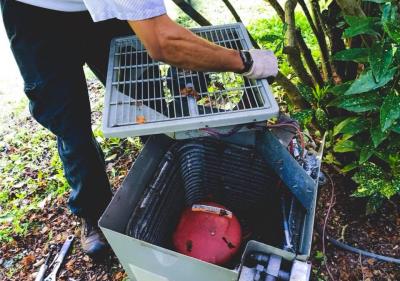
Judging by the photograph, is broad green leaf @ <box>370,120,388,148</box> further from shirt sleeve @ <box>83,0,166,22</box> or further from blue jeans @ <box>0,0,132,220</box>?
blue jeans @ <box>0,0,132,220</box>

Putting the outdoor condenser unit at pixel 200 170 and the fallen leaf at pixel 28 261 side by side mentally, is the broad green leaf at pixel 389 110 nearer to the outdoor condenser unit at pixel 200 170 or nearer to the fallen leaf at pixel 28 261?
the outdoor condenser unit at pixel 200 170

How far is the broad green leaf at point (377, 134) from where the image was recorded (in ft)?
5.17

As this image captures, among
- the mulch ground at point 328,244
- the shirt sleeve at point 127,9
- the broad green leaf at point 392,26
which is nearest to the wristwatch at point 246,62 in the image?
the shirt sleeve at point 127,9

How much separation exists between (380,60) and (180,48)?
2.35ft

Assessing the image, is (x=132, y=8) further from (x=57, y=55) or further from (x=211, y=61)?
A: (x=57, y=55)

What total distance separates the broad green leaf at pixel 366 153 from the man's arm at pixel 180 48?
71cm

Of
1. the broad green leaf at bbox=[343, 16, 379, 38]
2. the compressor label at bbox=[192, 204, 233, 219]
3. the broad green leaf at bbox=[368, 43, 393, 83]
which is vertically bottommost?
the compressor label at bbox=[192, 204, 233, 219]

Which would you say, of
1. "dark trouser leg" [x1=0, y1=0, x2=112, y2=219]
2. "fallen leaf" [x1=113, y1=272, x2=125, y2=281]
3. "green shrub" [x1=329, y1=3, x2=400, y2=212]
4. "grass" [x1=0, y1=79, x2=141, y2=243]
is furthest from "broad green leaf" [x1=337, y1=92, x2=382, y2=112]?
"grass" [x1=0, y1=79, x2=141, y2=243]

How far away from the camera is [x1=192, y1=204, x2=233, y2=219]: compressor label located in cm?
177

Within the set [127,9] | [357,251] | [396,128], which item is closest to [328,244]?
[357,251]

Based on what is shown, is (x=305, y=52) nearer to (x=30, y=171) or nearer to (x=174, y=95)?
(x=174, y=95)

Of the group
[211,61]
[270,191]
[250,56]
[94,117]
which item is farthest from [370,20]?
[94,117]

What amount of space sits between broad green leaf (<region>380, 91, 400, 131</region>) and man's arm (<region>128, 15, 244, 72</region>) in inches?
21.8

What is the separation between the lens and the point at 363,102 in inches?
61.9
